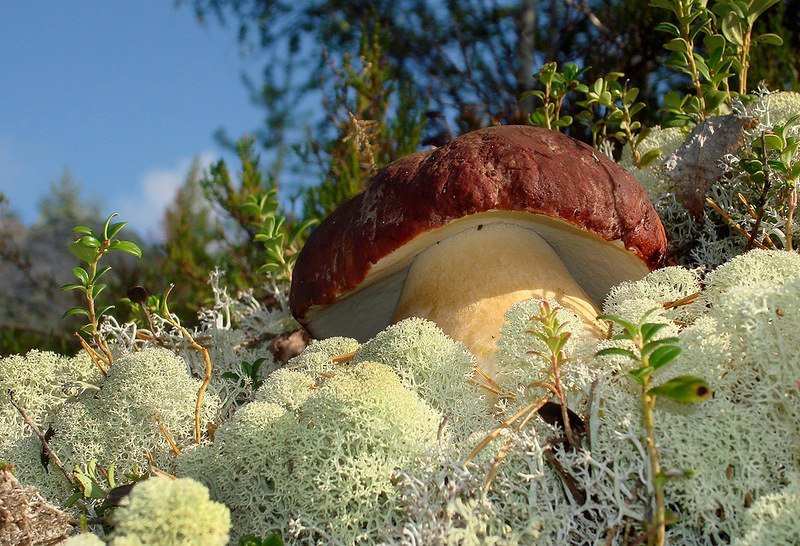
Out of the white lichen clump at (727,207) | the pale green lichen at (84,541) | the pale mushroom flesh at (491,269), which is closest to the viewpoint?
the pale green lichen at (84,541)

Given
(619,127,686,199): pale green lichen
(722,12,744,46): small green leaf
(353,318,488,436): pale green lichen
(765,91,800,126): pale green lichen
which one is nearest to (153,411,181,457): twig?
(353,318,488,436): pale green lichen

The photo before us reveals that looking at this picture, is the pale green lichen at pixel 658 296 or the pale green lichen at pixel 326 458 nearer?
the pale green lichen at pixel 326 458

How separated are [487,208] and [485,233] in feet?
0.78

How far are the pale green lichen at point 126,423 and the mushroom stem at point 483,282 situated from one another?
489 millimetres

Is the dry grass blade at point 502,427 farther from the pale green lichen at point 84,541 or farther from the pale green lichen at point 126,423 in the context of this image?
the pale green lichen at point 126,423

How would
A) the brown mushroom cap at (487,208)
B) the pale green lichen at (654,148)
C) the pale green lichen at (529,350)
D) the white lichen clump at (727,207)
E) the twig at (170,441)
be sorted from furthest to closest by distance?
1. the pale green lichen at (654,148)
2. the white lichen clump at (727,207)
3. the brown mushroom cap at (487,208)
4. the twig at (170,441)
5. the pale green lichen at (529,350)

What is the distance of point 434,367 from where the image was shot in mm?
1061

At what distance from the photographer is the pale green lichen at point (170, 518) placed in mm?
660

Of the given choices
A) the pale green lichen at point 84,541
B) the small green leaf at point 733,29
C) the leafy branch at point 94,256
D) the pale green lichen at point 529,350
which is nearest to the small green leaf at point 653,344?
the pale green lichen at point 529,350

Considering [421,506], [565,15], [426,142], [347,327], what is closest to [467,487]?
[421,506]

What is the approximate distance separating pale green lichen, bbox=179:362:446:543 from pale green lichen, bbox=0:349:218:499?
0.18 m

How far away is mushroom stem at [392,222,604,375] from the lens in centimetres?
129

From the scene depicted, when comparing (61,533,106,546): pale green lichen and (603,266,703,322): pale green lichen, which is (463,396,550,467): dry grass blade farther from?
(61,533,106,546): pale green lichen

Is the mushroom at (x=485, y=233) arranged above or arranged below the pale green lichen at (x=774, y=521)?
above
